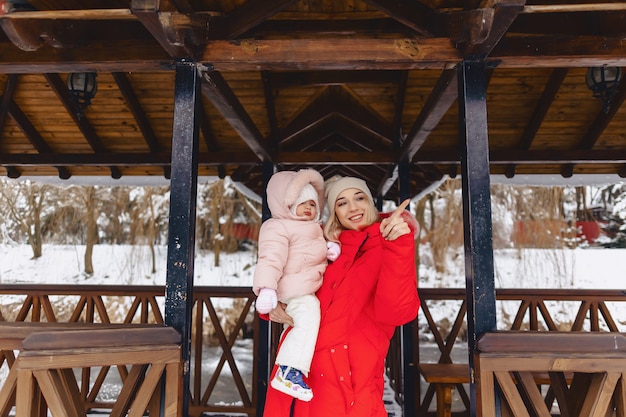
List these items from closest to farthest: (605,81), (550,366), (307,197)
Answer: (550,366)
(307,197)
(605,81)

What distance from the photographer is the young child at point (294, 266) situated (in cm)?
Result: 178

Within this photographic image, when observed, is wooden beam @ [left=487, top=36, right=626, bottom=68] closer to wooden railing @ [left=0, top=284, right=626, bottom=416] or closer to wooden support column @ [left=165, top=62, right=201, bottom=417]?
wooden support column @ [left=165, top=62, right=201, bottom=417]

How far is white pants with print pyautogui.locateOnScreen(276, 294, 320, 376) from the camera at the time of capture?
177 centimetres

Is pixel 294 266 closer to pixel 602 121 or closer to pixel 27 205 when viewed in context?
pixel 602 121

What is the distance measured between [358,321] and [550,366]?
34.6 inches

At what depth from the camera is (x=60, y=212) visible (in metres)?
13.6

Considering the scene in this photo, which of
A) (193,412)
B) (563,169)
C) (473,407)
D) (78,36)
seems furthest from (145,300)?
(563,169)

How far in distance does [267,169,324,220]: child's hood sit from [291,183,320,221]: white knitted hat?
0.06ft

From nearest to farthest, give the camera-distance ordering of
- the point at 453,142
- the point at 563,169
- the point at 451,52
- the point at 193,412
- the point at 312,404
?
1. the point at 312,404
2. the point at 451,52
3. the point at 193,412
4. the point at 453,142
5. the point at 563,169

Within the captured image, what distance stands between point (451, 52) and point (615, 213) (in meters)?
19.2

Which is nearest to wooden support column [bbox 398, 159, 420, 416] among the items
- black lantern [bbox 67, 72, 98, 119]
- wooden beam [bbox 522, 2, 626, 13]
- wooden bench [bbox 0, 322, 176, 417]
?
wooden bench [bbox 0, 322, 176, 417]

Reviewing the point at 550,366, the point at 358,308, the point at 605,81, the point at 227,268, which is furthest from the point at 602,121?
the point at 227,268

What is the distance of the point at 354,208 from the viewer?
1960 millimetres

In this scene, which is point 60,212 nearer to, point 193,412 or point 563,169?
point 193,412
